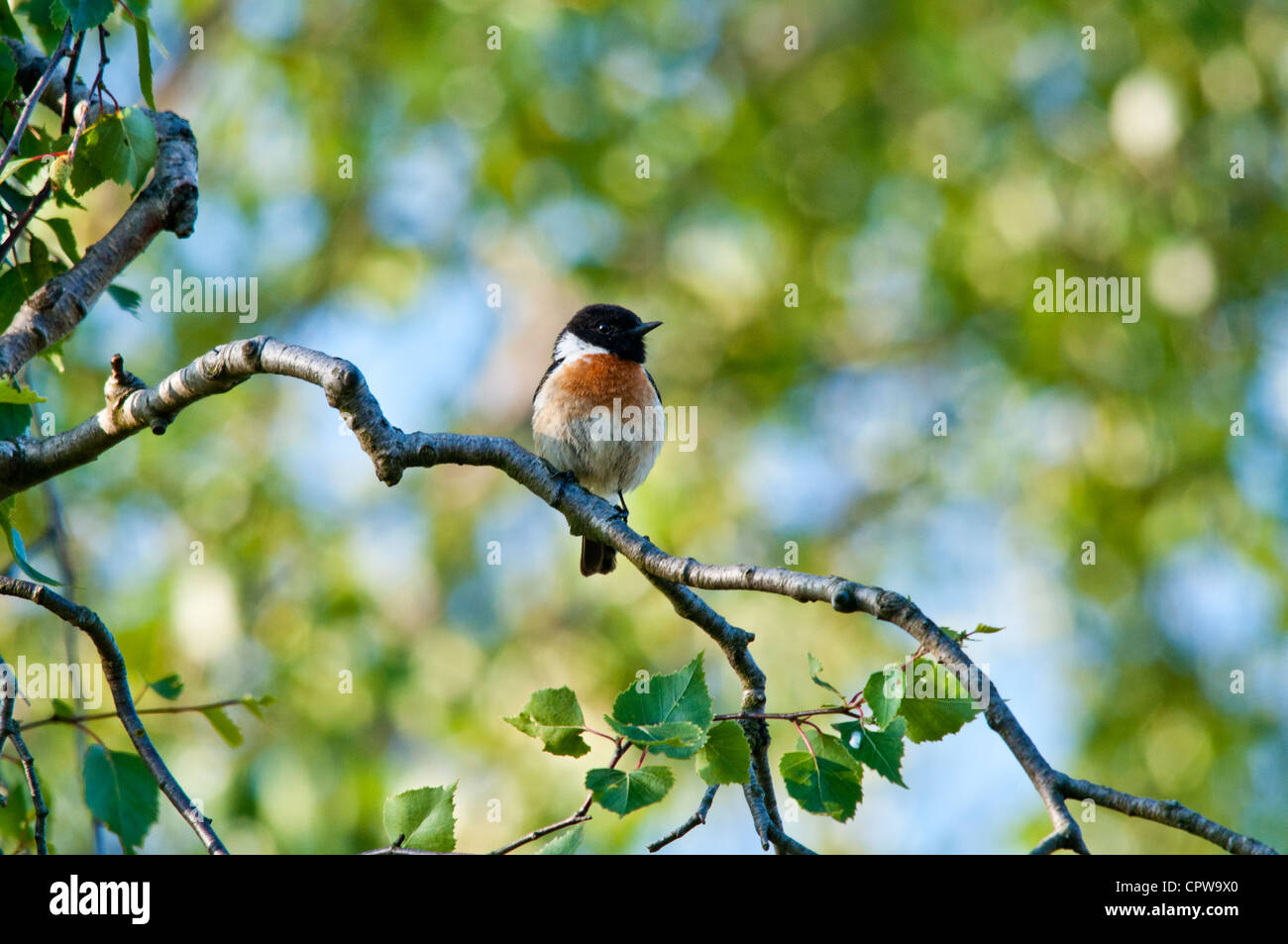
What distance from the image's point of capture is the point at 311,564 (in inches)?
420

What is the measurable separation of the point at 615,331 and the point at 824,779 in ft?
14.3

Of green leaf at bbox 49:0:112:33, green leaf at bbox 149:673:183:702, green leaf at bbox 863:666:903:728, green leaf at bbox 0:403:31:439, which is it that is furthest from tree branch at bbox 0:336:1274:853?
green leaf at bbox 49:0:112:33

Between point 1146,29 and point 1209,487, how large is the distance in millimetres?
3997

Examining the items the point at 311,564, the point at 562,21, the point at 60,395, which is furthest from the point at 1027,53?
the point at 60,395

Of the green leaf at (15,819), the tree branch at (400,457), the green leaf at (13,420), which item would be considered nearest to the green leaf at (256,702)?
the green leaf at (15,819)

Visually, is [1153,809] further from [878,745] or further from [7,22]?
[7,22]

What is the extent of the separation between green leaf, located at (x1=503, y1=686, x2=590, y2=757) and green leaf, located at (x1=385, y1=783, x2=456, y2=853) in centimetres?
21

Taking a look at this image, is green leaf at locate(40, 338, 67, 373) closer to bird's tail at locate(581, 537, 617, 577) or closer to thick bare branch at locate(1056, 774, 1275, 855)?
thick bare branch at locate(1056, 774, 1275, 855)

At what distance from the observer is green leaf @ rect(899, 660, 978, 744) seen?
7.58ft

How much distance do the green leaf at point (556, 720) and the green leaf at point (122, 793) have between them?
44.9 inches

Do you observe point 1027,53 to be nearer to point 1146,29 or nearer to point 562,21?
point 1146,29

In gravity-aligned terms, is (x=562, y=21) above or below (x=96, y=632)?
above

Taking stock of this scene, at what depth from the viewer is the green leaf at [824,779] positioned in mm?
2336

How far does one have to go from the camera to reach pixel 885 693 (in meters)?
2.30
